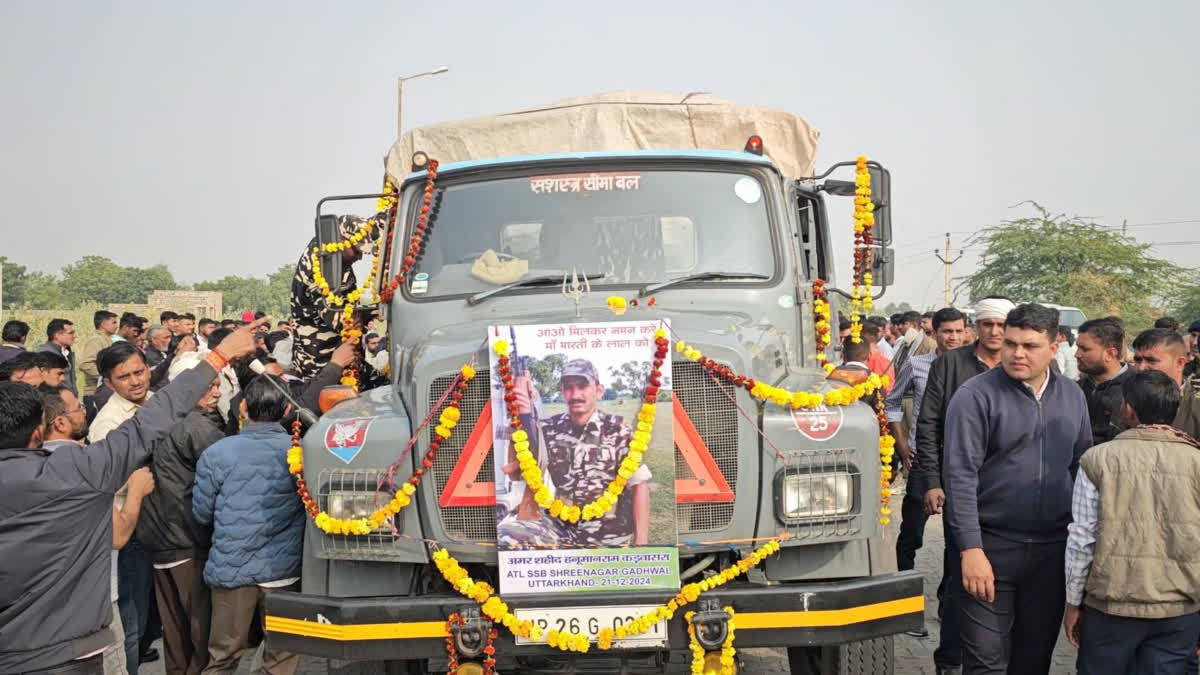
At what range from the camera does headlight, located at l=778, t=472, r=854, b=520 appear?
4148 millimetres

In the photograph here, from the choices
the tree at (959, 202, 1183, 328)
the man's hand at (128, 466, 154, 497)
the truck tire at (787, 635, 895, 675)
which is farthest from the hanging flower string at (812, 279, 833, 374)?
the tree at (959, 202, 1183, 328)

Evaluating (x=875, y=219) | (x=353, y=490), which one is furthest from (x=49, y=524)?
(x=875, y=219)

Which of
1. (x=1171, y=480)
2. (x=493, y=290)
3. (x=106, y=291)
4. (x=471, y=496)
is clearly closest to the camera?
(x=1171, y=480)

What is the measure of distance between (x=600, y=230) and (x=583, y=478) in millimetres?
1531

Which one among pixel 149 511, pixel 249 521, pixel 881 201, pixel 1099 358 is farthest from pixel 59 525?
pixel 1099 358

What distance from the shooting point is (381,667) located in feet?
15.2

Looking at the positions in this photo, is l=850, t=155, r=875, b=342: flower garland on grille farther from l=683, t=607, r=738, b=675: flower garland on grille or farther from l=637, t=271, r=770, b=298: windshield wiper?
l=683, t=607, r=738, b=675: flower garland on grille

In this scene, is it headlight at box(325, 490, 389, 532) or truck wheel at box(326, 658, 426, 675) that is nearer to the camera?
headlight at box(325, 490, 389, 532)

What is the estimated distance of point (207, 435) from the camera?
5.21m

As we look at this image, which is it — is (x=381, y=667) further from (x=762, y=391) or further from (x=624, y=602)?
(x=762, y=391)

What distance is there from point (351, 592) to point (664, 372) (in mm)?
1512

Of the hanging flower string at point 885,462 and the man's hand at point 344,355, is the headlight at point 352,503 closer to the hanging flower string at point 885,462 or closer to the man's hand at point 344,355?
the man's hand at point 344,355

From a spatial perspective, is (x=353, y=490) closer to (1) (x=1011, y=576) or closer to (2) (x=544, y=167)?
(2) (x=544, y=167)

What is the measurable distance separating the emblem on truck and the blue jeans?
68.3 inches
